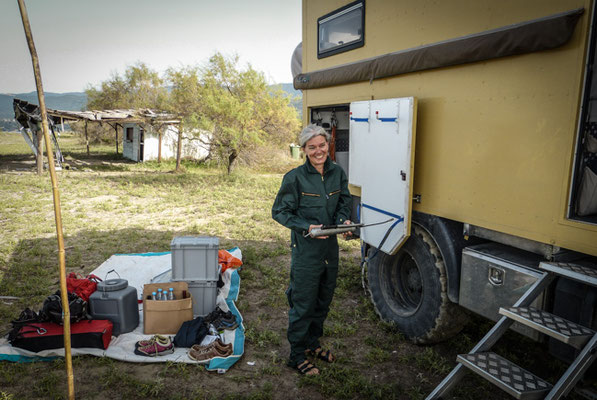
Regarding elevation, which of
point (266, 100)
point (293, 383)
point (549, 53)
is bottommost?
point (293, 383)

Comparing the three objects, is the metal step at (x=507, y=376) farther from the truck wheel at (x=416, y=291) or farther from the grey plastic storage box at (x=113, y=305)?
the grey plastic storage box at (x=113, y=305)

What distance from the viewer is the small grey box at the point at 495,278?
2.80 m

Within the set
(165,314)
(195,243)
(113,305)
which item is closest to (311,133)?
(195,243)

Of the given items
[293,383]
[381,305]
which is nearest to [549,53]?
[381,305]

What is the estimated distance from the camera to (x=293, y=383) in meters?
3.45

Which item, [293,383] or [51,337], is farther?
[51,337]

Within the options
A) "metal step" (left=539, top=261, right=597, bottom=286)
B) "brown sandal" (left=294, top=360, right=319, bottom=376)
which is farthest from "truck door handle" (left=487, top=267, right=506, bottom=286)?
"brown sandal" (left=294, top=360, right=319, bottom=376)

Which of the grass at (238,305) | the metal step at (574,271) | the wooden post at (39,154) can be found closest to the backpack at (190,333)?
the grass at (238,305)

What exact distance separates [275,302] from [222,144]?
487 inches

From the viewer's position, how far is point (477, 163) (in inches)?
123

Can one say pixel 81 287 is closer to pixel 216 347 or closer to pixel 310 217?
pixel 216 347

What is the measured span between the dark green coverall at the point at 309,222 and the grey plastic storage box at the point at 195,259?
1.37 metres

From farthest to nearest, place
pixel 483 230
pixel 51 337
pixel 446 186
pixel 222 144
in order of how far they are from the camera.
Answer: pixel 222 144 < pixel 51 337 < pixel 446 186 < pixel 483 230

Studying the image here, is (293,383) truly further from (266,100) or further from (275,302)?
(266,100)
